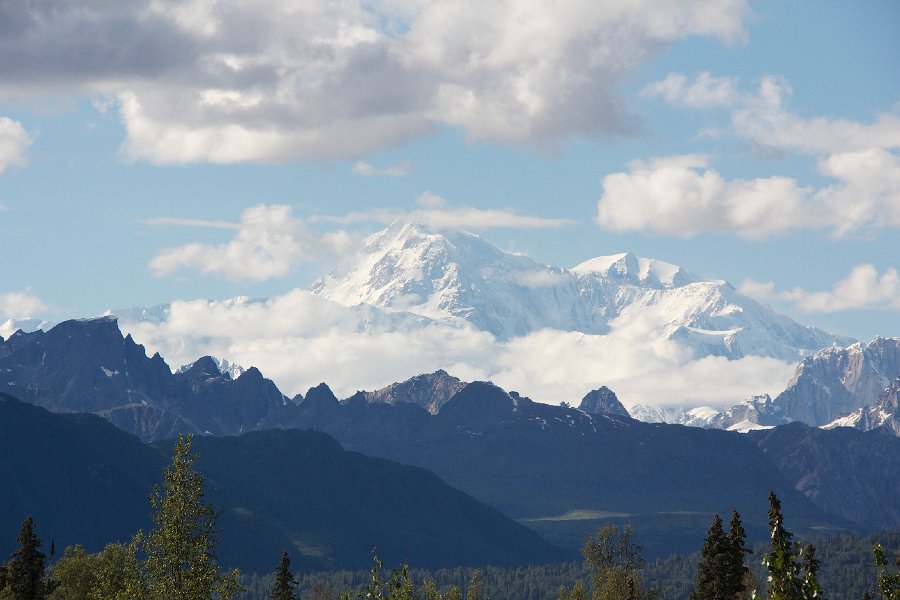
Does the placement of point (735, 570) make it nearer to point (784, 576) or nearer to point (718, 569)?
point (718, 569)

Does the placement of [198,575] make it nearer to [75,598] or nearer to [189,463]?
[189,463]

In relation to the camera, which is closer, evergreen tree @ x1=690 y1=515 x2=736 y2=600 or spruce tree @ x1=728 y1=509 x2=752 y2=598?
spruce tree @ x1=728 y1=509 x2=752 y2=598

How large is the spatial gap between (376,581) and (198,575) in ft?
84.2

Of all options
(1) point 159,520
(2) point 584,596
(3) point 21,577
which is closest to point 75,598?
(3) point 21,577

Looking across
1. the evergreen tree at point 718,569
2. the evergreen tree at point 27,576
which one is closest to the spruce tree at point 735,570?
the evergreen tree at point 718,569

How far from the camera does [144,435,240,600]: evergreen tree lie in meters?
88.8

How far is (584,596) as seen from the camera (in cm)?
19600

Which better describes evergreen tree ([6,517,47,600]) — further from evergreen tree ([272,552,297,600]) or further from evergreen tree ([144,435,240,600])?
evergreen tree ([144,435,240,600])

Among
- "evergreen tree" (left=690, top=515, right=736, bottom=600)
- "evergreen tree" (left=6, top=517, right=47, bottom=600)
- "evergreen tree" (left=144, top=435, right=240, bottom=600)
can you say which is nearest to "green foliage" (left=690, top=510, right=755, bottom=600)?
"evergreen tree" (left=690, top=515, right=736, bottom=600)

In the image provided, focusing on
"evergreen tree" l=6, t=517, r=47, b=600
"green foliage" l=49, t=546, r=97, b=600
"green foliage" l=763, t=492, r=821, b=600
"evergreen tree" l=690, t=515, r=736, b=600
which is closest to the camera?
"green foliage" l=763, t=492, r=821, b=600

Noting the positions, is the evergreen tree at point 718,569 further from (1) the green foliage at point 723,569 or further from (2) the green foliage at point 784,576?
(2) the green foliage at point 784,576

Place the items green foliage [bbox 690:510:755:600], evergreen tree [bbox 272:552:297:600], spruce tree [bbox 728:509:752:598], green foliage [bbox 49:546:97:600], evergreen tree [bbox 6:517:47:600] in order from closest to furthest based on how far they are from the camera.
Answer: evergreen tree [bbox 6:517:47:600], spruce tree [bbox 728:509:752:598], green foliage [bbox 690:510:755:600], green foliage [bbox 49:546:97:600], evergreen tree [bbox 272:552:297:600]

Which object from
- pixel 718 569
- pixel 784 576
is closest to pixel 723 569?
pixel 718 569

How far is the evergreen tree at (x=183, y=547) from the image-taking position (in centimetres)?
8881
